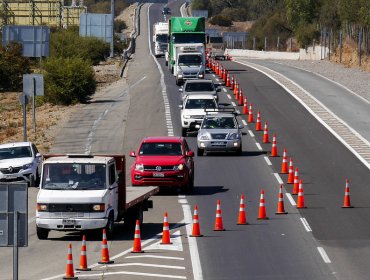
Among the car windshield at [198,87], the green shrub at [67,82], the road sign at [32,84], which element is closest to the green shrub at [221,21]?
the green shrub at [67,82]

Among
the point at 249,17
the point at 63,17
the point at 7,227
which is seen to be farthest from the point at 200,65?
the point at 249,17

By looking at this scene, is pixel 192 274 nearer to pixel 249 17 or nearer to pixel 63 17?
pixel 63 17

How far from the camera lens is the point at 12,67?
82562 mm

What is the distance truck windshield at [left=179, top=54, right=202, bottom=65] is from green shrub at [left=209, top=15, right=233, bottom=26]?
118m

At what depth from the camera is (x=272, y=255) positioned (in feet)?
72.9

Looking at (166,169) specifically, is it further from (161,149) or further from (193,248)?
(193,248)

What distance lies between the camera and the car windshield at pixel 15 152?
3750cm

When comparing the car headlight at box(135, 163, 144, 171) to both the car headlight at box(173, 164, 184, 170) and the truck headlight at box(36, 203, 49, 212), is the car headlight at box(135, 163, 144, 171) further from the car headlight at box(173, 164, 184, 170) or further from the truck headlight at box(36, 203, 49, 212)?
the truck headlight at box(36, 203, 49, 212)

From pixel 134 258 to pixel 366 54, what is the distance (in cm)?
7099

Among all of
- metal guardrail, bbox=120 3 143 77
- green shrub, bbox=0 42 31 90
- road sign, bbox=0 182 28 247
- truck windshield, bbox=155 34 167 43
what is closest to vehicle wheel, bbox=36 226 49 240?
road sign, bbox=0 182 28 247

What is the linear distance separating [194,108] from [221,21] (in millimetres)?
139414

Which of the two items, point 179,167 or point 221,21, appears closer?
point 179,167

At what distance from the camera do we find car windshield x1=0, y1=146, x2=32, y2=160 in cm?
3750

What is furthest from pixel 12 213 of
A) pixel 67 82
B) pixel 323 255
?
pixel 67 82
